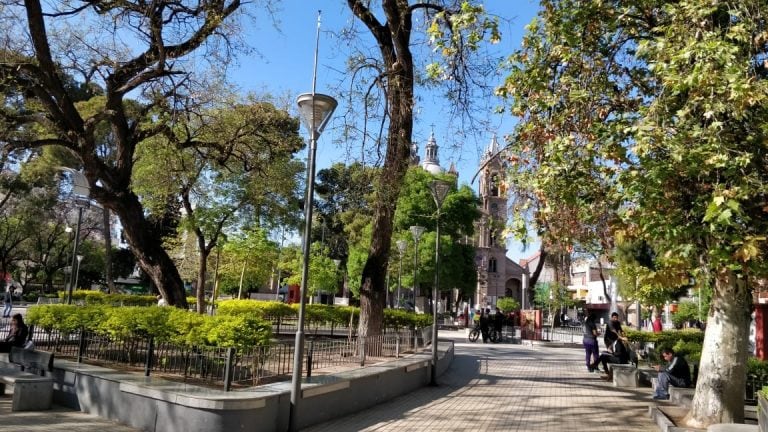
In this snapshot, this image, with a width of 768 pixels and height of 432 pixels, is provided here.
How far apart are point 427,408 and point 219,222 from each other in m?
15.8

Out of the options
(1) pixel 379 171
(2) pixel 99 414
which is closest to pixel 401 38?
(1) pixel 379 171

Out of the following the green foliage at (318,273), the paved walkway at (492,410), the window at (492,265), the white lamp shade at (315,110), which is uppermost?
the window at (492,265)

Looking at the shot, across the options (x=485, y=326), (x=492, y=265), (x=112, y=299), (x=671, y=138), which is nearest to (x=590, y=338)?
(x=671, y=138)

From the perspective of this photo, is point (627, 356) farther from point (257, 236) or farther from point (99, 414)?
point (257, 236)

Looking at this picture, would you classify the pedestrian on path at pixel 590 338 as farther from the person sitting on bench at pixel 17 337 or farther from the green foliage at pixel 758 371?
the person sitting on bench at pixel 17 337

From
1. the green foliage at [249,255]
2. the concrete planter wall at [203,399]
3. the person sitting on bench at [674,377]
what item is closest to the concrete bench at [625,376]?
the person sitting on bench at [674,377]

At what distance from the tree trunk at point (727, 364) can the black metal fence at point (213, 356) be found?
19.0ft

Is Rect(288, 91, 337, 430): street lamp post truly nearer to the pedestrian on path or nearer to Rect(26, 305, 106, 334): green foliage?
Rect(26, 305, 106, 334): green foliage

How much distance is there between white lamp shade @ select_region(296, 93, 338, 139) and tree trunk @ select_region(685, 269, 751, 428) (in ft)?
19.2

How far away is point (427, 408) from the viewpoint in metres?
9.97

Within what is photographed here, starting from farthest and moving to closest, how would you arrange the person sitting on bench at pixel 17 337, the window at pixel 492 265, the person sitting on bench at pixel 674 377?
the window at pixel 492 265 < the person sitting on bench at pixel 17 337 < the person sitting on bench at pixel 674 377

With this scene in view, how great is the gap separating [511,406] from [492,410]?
0.64 metres

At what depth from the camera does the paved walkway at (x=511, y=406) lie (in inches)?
339

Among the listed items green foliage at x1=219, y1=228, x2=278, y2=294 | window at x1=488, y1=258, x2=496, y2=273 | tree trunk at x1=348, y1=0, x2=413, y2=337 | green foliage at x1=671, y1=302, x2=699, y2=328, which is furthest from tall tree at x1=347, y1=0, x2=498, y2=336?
window at x1=488, y1=258, x2=496, y2=273
